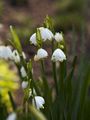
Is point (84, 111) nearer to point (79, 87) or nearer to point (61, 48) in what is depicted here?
point (79, 87)

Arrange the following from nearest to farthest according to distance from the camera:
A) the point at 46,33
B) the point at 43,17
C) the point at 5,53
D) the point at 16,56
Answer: the point at 46,33 < the point at 5,53 < the point at 16,56 < the point at 43,17

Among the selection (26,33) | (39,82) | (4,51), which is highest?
(26,33)

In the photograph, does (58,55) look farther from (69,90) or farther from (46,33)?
(69,90)

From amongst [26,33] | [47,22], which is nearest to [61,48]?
[47,22]

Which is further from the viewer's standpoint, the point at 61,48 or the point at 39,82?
the point at 39,82

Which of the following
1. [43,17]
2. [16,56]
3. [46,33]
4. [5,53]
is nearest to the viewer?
[46,33]

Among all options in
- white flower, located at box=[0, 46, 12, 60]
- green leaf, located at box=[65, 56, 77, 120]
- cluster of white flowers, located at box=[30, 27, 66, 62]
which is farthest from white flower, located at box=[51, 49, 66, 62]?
white flower, located at box=[0, 46, 12, 60]

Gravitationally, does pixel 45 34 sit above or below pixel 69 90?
above

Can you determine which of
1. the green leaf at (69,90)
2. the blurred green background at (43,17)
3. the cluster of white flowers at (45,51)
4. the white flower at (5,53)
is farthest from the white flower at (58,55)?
the blurred green background at (43,17)

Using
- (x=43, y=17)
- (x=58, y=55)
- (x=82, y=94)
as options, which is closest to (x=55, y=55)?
(x=58, y=55)

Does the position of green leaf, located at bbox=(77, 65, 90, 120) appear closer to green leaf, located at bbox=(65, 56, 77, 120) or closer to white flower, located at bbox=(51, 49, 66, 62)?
green leaf, located at bbox=(65, 56, 77, 120)

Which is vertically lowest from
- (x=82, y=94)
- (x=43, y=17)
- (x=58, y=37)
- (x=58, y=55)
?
(x=82, y=94)
